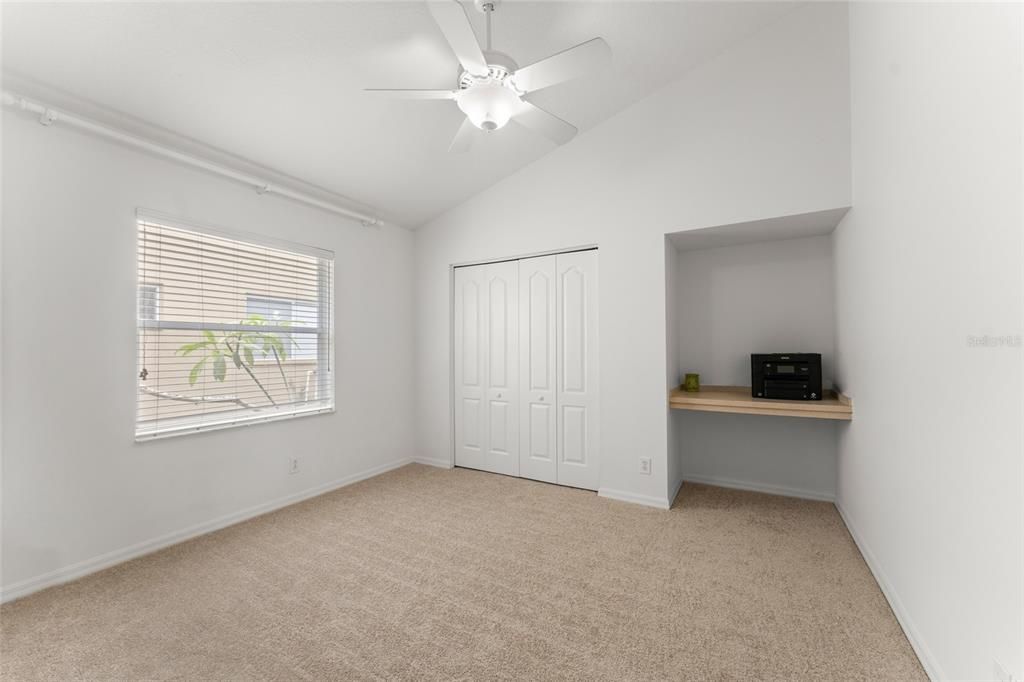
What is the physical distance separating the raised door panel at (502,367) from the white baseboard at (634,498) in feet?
2.84

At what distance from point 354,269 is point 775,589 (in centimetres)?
371

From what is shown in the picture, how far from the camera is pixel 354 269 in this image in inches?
152

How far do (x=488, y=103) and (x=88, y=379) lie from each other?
8.34 feet

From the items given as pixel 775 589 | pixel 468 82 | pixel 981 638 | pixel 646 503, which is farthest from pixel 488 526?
pixel 468 82

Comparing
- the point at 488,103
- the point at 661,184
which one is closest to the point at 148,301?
the point at 488,103

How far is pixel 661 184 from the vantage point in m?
3.22

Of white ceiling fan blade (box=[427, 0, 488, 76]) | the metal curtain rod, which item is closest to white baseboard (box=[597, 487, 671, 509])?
white ceiling fan blade (box=[427, 0, 488, 76])

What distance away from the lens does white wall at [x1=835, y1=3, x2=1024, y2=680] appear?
1.15 meters

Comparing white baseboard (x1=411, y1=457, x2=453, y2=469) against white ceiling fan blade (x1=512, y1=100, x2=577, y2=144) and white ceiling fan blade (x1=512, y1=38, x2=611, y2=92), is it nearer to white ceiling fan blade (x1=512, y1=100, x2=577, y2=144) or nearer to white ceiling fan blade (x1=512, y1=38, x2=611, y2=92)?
white ceiling fan blade (x1=512, y1=100, x2=577, y2=144)

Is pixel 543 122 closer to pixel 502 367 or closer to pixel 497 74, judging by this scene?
pixel 497 74

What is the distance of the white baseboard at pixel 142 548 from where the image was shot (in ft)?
6.86

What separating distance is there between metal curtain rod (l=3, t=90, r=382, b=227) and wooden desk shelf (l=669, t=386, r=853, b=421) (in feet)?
10.2

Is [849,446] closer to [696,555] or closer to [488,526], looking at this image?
[696,555]

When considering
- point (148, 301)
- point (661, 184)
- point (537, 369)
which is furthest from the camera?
point (537, 369)
